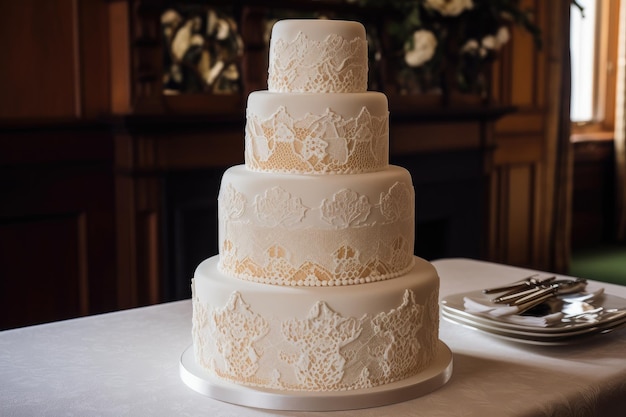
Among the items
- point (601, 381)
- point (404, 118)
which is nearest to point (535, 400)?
point (601, 381)

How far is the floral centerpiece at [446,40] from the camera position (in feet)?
14.6

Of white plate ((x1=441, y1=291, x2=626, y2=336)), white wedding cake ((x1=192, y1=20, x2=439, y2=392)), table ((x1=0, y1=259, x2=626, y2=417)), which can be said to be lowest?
table ((x1=0, y1=259, x2=626, y2=417))

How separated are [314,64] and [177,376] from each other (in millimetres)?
636

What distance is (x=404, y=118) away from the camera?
4582mm

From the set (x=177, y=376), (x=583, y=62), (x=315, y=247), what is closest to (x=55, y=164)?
(x=177, y=376)

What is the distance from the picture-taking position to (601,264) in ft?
21.8

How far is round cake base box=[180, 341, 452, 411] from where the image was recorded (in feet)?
4.54

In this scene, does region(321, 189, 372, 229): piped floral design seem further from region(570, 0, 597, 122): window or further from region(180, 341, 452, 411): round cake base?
region(570, 0, 597, 122): window

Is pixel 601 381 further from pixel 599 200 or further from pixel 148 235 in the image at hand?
pixel 599 200

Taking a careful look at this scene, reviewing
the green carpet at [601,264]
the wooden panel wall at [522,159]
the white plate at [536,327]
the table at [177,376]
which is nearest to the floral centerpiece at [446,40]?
the wooden panel wall at [522,159]

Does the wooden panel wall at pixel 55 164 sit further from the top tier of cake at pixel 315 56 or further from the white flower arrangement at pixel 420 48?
the top tier of cake at pixel 315 56

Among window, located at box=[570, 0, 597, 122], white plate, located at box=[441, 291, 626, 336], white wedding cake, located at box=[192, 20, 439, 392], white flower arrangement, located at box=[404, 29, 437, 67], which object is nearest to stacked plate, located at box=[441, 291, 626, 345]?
white plate, located at box=[441, 291, 626, 336]

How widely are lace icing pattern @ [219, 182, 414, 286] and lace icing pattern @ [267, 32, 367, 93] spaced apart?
0.69ft

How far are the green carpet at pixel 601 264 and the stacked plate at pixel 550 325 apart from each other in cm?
426
